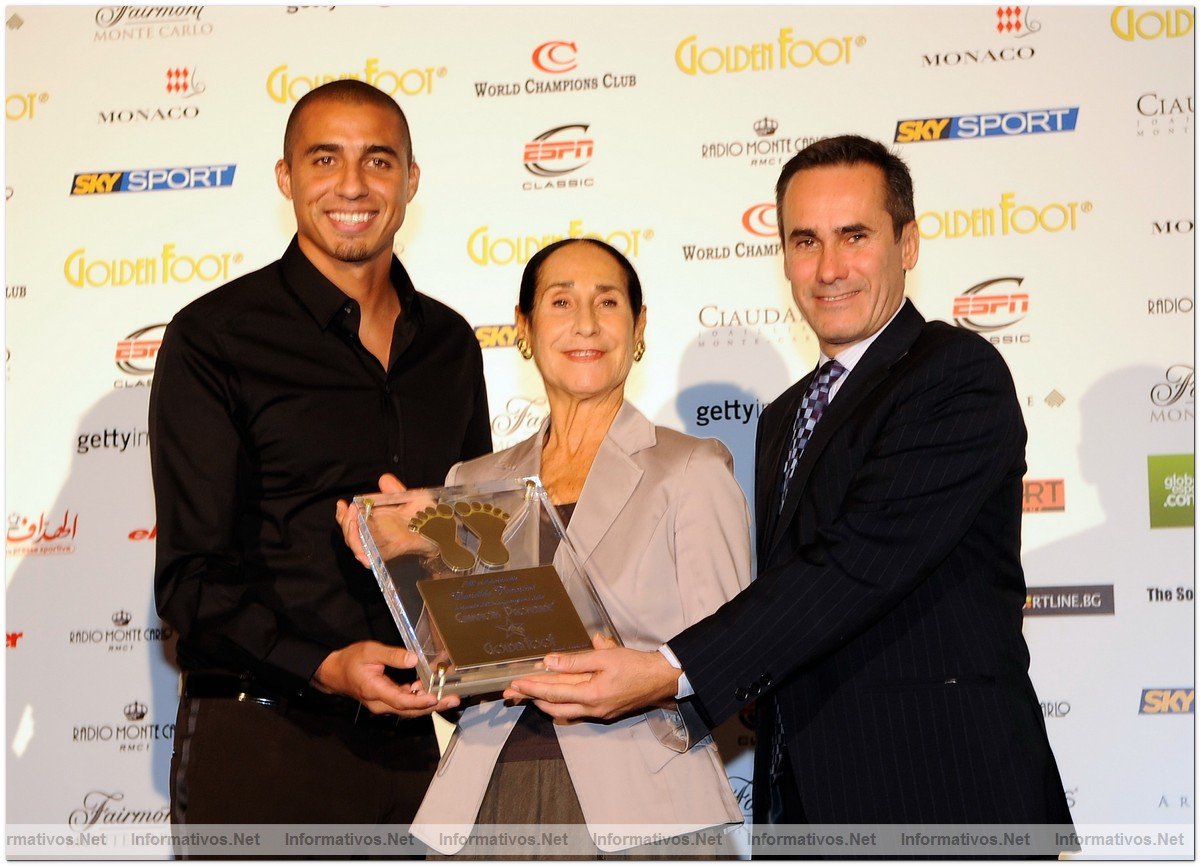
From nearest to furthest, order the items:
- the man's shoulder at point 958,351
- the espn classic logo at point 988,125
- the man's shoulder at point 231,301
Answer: the man's shoulder at point 958,351
the man's shoulder at point 231,301
the espn classic logo at point 988,125

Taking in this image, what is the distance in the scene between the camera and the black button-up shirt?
2.92 metres

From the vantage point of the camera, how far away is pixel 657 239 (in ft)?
15.2

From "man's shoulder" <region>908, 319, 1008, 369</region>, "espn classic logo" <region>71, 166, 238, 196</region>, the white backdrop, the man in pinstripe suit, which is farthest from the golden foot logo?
"espn classic logo" <region>71, 166, 238, 196</region>

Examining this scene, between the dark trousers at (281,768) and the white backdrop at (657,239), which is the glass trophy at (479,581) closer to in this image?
the dark trousers at (281,768)

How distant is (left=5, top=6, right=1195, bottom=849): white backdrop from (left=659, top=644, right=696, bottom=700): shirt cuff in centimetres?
214

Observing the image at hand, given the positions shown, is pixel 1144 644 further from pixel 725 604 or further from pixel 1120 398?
pixel 725 604

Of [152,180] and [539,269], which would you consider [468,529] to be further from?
[152,180]

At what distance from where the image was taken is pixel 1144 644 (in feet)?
14.1

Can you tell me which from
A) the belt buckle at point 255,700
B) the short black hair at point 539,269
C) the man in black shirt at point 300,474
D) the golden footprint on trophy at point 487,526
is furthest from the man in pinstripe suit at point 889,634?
the belt buckle at point 255,700

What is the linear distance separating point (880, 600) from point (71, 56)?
431cm

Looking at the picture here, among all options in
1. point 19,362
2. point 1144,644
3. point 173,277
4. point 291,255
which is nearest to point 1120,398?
point 1144,644

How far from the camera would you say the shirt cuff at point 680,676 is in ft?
7.89

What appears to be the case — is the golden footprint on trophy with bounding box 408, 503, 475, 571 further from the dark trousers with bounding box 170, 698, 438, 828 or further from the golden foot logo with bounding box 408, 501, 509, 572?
the dark trousers with bounding box 170, 698, 438, 828

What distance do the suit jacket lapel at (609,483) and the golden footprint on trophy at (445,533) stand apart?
0.23 meters
